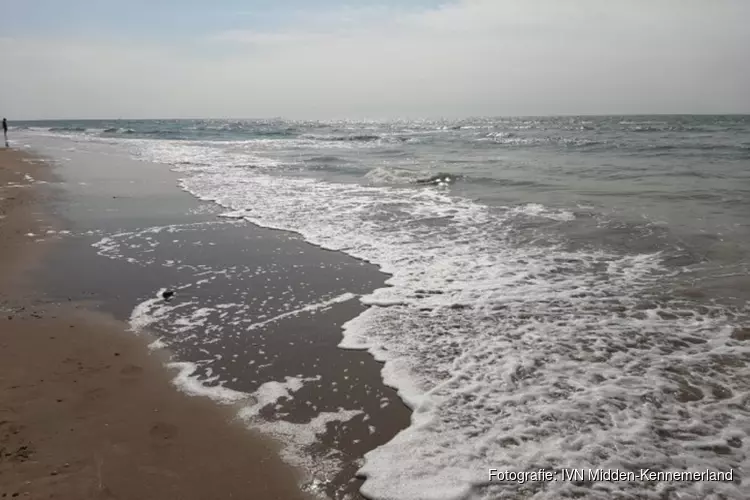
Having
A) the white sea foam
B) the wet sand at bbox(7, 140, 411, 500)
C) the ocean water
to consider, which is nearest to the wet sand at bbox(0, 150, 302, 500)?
the wet sand at bbox(7, 140, 411, 500)

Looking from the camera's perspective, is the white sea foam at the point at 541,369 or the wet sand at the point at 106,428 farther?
the white sea foam at the point at 541,369

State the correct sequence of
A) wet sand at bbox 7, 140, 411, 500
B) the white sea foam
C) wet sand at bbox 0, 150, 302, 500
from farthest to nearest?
wet sand at bbox 7, 140, 411, 500 → the white sea foam → wet sand at bbox 0, 150, 302, 500

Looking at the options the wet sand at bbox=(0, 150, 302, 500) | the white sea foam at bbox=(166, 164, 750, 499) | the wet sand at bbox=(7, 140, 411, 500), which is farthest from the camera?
the wet sand at bbox=(7, 140, 411, 500)

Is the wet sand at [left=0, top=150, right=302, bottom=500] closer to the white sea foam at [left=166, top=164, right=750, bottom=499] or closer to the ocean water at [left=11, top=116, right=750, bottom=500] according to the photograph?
the ocean water at [left=11, top=116, right=750, bottom=500]

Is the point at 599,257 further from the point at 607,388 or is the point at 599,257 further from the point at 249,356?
the point at 249,356

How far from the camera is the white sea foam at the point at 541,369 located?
3.24 m

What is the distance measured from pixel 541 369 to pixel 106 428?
144 inches

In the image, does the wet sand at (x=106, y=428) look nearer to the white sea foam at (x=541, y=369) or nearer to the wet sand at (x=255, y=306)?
the wet sand at (x=255, y=306)

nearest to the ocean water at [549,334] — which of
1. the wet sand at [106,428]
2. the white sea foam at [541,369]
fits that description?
the white sea foam at [541,369]

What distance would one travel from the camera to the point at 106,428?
348 centimetres

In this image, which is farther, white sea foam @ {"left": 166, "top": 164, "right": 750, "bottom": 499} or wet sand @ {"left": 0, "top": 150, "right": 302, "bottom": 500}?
white sea foam @ {"left": 166, "top": 164, "right": 750, "bottom": 499}

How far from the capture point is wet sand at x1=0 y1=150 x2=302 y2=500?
9.68 ft

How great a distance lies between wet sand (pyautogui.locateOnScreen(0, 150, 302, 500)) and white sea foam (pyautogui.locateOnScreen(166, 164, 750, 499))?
3.08 ft

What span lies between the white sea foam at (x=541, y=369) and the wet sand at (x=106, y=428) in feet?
3.08
